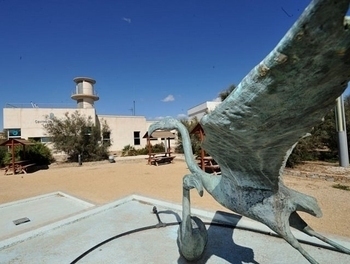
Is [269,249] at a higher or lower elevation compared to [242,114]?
lower

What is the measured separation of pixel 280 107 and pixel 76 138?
62.2ft

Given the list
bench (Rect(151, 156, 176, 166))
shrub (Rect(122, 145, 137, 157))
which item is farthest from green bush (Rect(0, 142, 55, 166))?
bench (Rect(151, 156, 176, 166))

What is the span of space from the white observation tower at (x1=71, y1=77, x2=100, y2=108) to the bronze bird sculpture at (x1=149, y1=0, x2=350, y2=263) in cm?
2658

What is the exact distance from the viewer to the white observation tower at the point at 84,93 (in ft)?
84.7

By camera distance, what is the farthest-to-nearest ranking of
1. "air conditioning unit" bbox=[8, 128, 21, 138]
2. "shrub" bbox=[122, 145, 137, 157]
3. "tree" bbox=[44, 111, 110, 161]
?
1. "shrub" bbox=[122, 145, 137, 157]
2. "air conditioning unit" bbox=[8, 128, 21, 138]
3. "tree" bbox=[44, 111, 110, 161]

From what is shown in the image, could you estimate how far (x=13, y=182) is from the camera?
431 inches

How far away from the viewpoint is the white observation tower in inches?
1016

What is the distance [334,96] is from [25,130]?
78.9 feet

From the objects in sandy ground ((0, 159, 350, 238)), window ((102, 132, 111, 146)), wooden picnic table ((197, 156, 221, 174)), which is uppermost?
window ((102, 132, 111, 146))

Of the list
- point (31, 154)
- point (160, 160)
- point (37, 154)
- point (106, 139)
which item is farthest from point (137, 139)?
point (31, 154)

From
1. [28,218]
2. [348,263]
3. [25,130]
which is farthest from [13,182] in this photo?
[348,263]

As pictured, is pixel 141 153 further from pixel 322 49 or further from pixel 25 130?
pixel 322 49

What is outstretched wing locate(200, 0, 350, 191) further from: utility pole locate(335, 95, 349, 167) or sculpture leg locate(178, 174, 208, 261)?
utility pole locate(335, 95, 349, 167)

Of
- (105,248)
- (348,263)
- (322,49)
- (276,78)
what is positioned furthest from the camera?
(105,248)
